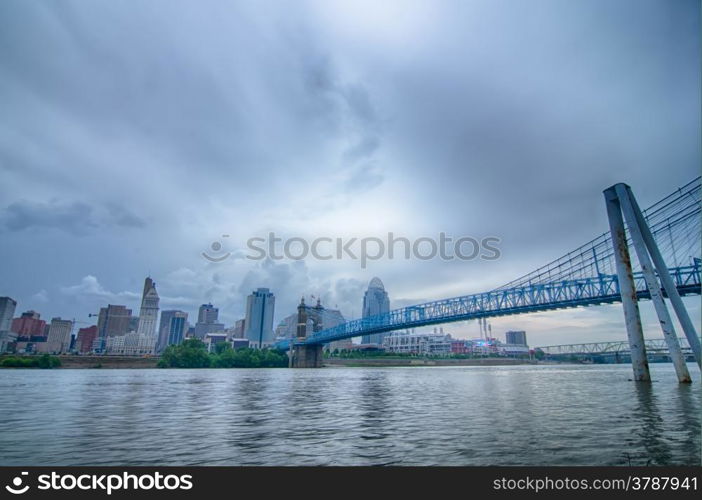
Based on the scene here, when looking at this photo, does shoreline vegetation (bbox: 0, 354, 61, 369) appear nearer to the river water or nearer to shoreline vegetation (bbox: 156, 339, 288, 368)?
shoreline vegetation (bbox: 156, 339, 288, 368)

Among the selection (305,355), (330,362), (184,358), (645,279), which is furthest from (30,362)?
(645,279)

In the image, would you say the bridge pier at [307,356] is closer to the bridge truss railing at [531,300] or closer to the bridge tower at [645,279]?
the bridge truss railing at [531,300]

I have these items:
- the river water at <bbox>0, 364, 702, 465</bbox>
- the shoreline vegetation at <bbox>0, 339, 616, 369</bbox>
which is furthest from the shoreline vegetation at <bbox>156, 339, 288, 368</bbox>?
the river water at <bbox>0, 364, 702, 465</bbox>

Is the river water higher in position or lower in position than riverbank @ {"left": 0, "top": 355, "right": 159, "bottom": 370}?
lower

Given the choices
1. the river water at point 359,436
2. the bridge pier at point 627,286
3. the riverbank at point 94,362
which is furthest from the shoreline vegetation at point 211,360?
the bridge pier at point 627,286

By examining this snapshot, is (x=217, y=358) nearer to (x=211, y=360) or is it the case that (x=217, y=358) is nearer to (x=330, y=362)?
(x=211, y=360)
